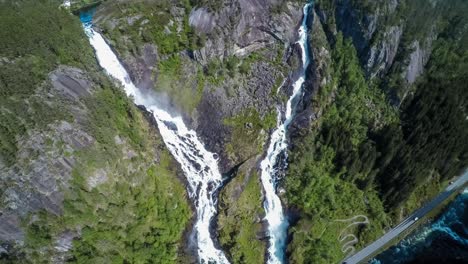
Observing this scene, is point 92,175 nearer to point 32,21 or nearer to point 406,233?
point 32,21

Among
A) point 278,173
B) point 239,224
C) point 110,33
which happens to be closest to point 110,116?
point 110,33

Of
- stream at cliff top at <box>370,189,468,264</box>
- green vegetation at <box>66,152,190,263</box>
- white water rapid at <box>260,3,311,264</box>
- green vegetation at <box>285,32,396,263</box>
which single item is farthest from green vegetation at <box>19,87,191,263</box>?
stream at cliff top at <box>370,189,468,264</box>

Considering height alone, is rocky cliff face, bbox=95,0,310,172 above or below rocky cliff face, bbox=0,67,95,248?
above

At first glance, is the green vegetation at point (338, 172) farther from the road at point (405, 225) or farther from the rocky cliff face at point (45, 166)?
the rocky cliff face at point (45, 166)

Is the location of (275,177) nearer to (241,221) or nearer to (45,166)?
(241,221)

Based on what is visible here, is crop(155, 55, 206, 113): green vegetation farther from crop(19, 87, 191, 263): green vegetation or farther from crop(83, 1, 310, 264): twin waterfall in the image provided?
crop(19, 87, 191, 263): green vegetation

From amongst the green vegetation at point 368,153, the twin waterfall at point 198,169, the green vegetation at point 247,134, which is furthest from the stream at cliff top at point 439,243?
the green vegetation at point 247,134
